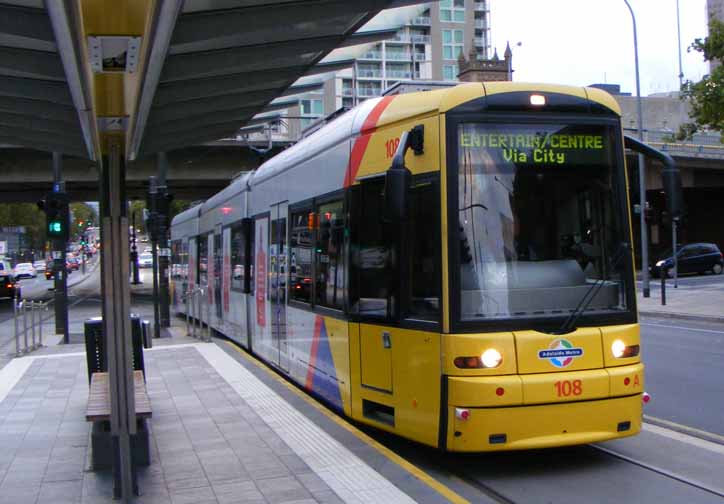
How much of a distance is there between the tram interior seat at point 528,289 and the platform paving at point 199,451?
1.58 m

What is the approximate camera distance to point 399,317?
25.3 ft

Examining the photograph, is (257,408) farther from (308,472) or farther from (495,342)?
(495,342)

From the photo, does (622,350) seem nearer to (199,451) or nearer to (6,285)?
(199,451)

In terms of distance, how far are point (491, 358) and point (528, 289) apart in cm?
72

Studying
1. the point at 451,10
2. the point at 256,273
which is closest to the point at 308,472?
the point at 256,273

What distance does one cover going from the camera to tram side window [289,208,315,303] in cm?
1060

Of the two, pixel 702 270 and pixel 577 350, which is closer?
pixel 577 350

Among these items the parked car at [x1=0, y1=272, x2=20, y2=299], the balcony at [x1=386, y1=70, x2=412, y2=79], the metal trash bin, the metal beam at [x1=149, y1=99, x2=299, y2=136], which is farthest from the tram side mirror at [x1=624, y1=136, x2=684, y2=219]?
the balcony at [x1=386, y1=70, x2=412, y2=79]

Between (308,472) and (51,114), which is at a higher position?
(51,114)

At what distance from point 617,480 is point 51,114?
5.63 metres

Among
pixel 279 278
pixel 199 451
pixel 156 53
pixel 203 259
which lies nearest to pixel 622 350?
pixel 199 451

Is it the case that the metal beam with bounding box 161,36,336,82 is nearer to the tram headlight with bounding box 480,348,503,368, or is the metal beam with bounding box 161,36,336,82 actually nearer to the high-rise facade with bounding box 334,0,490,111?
the tram headlight with bounding box 480,348,503,368

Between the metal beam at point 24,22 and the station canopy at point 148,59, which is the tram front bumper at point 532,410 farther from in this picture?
the metal beam at point 24,22

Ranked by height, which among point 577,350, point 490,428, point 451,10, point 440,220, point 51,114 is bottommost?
point 490,428
